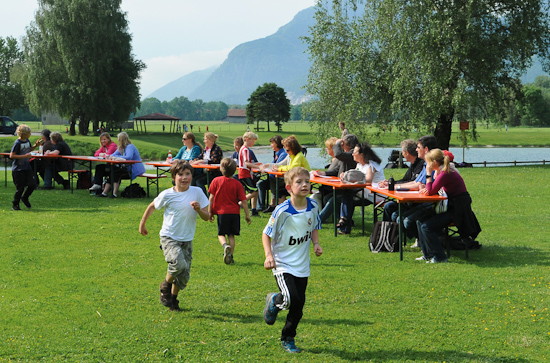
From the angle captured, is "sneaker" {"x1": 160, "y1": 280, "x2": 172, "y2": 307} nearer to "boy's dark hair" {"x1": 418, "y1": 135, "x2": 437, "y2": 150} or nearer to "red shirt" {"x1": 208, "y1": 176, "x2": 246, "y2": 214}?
"red shirt" {"x1": 208, "y1": 176, "x2": 246, "y2": 214}

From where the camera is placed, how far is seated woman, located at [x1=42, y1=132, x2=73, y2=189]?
20.2 metres

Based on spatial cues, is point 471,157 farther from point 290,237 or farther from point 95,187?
point 290,237

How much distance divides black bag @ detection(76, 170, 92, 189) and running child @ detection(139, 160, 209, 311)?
1392 centimetres

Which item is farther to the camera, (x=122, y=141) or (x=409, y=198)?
(x=122, y=141)

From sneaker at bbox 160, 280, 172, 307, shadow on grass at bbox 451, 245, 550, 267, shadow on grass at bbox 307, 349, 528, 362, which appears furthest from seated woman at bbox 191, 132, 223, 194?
shadow on grass at bbox 307, 349, 528, 362

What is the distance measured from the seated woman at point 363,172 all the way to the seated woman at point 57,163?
10.2 metres

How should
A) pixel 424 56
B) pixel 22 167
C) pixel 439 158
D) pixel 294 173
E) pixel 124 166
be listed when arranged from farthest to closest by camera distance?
pixel 424 56
pixel 124 166
pixel 22 167
pixel 439 158
pixel 294 173

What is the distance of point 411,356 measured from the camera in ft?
20.0

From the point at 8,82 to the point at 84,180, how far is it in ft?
236

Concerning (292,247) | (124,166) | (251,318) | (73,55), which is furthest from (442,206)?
(73,55)

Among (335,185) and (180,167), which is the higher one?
(180,167)

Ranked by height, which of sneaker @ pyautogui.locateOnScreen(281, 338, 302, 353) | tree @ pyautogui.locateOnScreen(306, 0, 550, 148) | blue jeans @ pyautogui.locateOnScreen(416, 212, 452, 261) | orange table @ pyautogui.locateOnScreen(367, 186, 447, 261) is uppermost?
tree @ pyautogui.locateOnScreen(306, 0, 550, 148)

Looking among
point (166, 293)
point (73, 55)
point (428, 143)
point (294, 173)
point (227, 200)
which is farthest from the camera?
point (73, 55)

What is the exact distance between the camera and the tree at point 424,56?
30.3 meters
